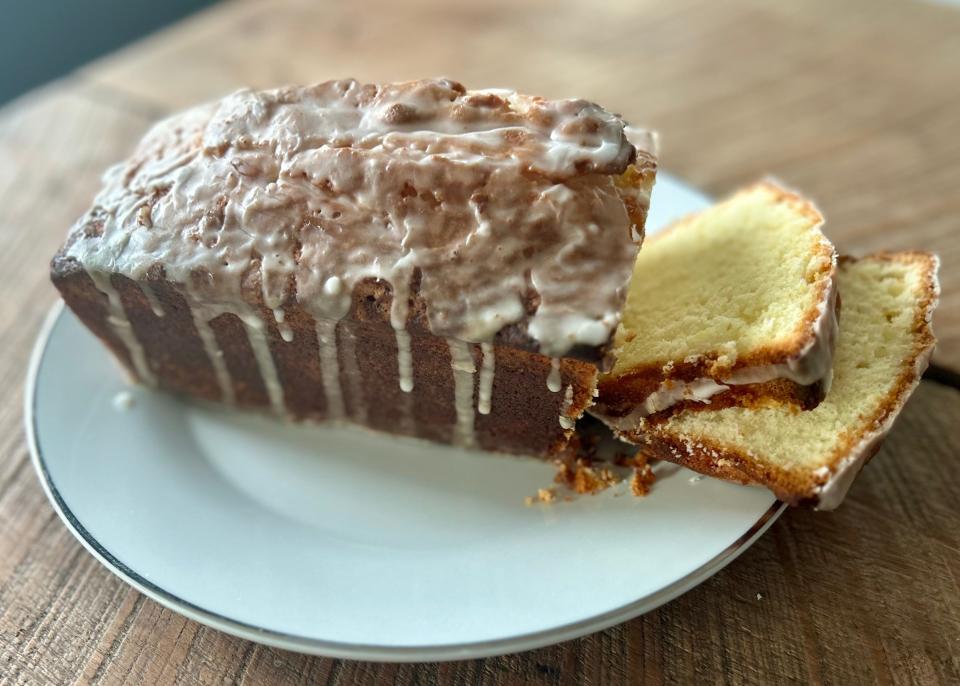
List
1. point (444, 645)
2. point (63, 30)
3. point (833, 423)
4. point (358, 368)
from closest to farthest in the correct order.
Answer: point (444, 645), point (833, 423), point (358, 368), point (63, 30)

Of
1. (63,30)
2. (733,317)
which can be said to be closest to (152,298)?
(733,317)

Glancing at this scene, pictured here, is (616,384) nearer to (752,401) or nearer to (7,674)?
(752,401)

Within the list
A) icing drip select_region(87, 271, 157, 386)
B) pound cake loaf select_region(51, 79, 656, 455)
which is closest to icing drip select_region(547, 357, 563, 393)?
pound cake loaf select_region(51, 79, 656, 455)

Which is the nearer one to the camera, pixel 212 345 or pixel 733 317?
pixel 733 317

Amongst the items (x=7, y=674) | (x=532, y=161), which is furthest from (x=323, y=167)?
(x=7, y=674)

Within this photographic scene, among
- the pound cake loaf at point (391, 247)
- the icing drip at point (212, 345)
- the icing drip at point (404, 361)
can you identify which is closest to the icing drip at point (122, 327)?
the pound cake loaf at point (391, 247)

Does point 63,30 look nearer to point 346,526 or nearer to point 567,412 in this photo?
point 346,526
